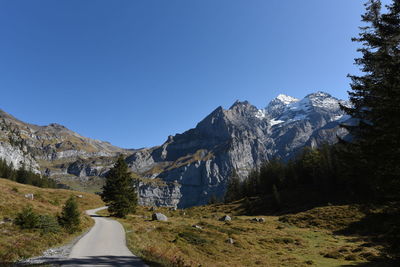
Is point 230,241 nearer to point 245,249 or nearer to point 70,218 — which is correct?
point 245,249

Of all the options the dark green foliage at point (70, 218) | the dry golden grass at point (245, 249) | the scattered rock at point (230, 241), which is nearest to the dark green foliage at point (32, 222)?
the dark green foliage at point (70, 218)

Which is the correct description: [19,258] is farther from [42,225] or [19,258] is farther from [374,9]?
[374,9]

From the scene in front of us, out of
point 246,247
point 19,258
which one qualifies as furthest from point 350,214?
point 19,258

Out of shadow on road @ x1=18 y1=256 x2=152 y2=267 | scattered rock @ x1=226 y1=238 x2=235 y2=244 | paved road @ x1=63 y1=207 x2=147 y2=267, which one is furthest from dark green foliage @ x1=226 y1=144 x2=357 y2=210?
shadow on road @ x1=18 y1=256 x2=152 y2=267

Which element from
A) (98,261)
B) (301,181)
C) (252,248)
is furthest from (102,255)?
(301,181)

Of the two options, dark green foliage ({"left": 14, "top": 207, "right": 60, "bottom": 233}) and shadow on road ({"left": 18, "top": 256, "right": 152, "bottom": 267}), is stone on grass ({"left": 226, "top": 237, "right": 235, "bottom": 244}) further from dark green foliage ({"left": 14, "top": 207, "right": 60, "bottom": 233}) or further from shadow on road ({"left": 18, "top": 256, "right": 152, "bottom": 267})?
dark green foliage ({"left": 14, "top": 207, "right": 60, "bottom": 233})

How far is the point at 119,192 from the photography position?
43.9 m

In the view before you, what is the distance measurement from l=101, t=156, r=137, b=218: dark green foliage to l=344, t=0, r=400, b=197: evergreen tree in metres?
38.0

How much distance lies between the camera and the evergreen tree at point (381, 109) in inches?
475

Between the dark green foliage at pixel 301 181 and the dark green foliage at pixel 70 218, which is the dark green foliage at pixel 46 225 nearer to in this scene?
the dark green foliage at pixel 70 218

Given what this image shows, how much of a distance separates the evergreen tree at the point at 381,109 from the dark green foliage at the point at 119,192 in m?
38.0

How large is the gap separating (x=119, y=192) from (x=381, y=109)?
138 ft

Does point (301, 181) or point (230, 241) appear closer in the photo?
point (230, 241)

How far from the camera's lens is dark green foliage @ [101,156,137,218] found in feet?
141
